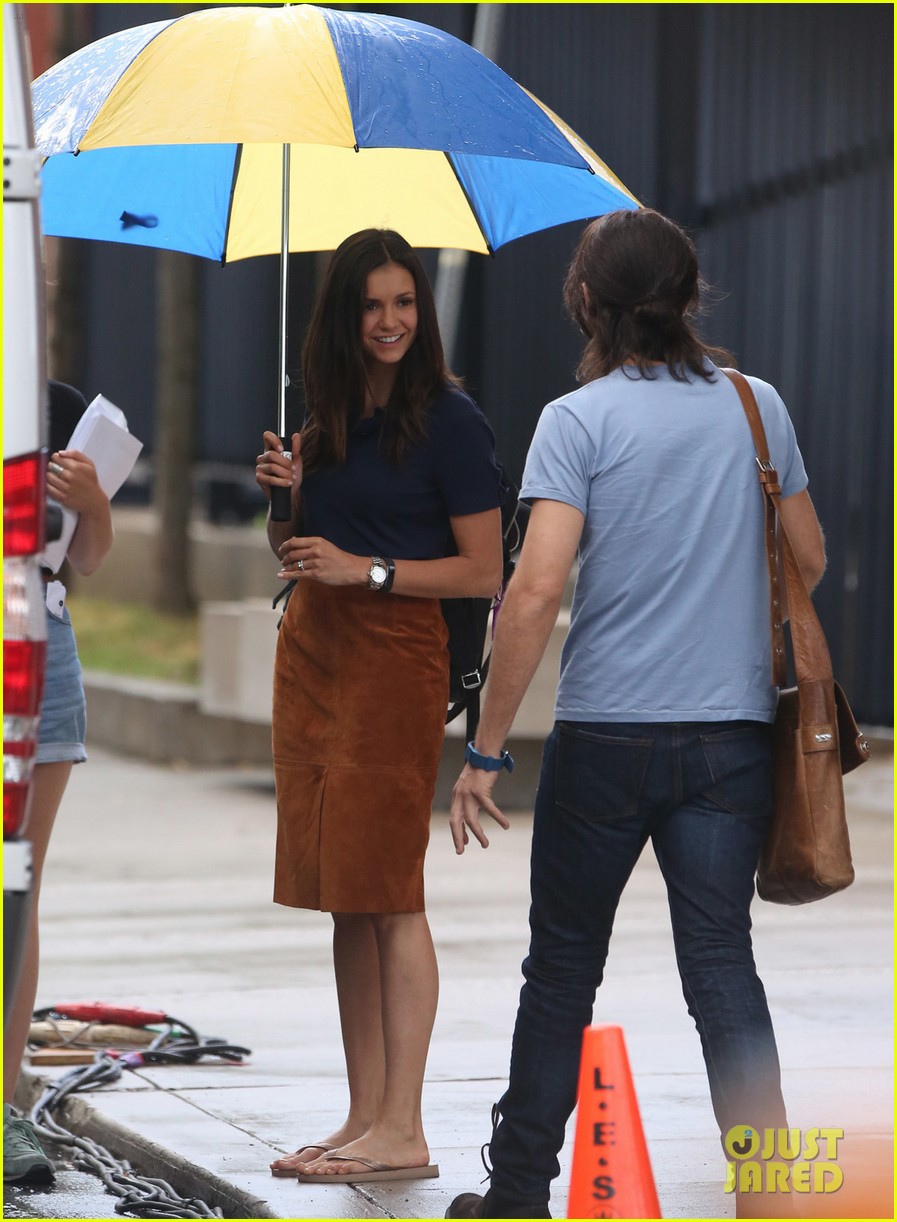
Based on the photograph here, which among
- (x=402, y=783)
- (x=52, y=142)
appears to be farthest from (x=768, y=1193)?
(x=52, y=142)

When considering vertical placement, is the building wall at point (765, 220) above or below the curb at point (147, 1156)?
above

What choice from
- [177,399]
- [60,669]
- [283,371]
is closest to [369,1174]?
[60,669]

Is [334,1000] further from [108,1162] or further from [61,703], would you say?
[61,703]

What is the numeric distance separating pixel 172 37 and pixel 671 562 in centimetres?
187

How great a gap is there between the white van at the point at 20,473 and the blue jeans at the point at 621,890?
1.17 m

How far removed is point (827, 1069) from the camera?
5.46 metres

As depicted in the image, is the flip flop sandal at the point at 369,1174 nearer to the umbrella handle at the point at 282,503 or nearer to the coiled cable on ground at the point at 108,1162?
the coiled cable on ground at the point at 108,1162

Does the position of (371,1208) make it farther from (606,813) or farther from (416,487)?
(416,487)

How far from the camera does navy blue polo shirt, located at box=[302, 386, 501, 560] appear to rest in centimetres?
438

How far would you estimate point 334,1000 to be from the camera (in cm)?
657

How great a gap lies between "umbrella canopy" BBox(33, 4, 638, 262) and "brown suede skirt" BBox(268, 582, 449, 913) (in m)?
1.04

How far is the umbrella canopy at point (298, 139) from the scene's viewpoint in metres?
4.38

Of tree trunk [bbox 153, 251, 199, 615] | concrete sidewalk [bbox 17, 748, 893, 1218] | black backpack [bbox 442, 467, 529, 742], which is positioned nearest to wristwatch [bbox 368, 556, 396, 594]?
black backpack [bbox 442, 467, 529, 742]

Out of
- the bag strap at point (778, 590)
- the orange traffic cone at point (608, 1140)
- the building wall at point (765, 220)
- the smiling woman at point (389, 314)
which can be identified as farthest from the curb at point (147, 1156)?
the building wall at point (765, 220)
